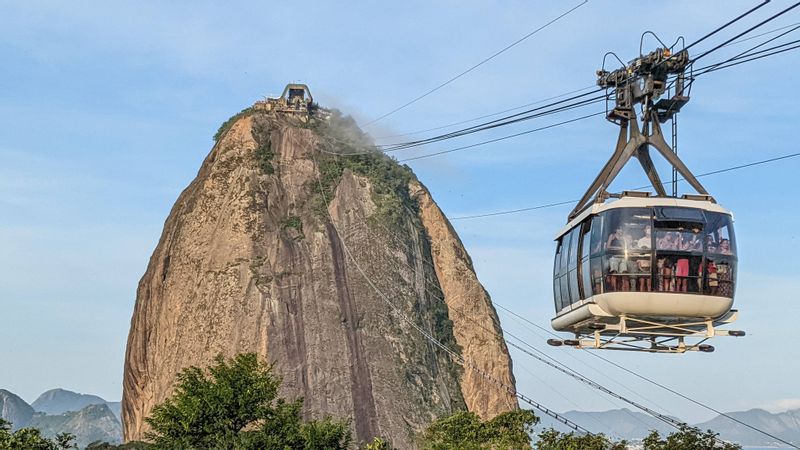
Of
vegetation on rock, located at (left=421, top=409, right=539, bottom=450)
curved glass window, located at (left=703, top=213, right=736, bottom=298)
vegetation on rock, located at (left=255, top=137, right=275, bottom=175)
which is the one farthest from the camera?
vegetation on rock, located at (left=255, top=137, right=275, bottom=175)

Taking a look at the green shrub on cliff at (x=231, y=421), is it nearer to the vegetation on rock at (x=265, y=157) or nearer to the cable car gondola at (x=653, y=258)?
the cable car gondola at (x=653, y=258)

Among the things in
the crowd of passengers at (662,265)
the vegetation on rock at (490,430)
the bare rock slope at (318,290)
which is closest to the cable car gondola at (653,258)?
the crowd of passengers at (662,265)

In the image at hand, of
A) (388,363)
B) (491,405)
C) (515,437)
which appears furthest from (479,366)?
(515,437)

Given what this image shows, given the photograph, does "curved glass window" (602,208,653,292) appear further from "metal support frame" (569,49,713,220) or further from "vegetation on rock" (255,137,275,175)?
"vegetation on rock" (255,137,275,175)

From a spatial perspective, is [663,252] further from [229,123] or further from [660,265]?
[229,123]

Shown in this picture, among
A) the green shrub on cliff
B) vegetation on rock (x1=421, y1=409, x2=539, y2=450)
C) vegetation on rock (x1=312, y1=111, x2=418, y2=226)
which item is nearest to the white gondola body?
the green shrub on cliff
